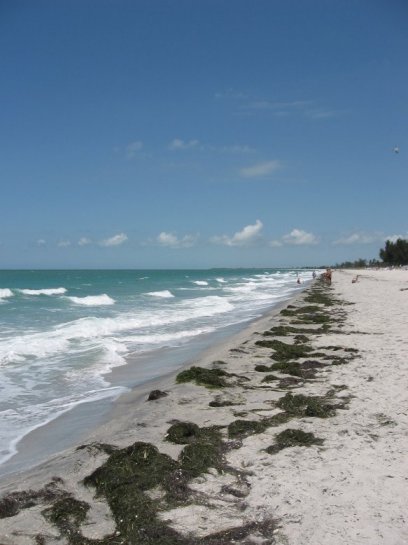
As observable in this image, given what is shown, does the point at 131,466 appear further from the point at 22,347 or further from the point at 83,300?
the point at 83,300

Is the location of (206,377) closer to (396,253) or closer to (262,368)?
(262,368)

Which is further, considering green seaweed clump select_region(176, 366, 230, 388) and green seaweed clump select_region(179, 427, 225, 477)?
green seaweed clump select_region(176, 366, 230, 388)

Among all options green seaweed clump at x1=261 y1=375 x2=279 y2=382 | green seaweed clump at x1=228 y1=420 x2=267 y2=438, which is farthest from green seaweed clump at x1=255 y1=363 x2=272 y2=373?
green seaweed clump at x1=228 y1=420 x2=267 y2=438

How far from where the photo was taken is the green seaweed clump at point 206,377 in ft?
32.3

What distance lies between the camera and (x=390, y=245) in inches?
4980

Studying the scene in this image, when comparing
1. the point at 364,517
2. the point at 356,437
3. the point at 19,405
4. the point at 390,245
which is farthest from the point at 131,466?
the point at 390,245

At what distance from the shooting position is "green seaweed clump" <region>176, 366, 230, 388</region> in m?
9.85

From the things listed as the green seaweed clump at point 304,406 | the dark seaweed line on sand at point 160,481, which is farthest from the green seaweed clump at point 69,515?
the green seaweed clump at point 304,406

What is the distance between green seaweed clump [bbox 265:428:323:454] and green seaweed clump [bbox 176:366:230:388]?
3.26m

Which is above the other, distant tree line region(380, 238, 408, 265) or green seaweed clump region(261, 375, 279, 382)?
distant tree line region(380, 238, 408, 265)

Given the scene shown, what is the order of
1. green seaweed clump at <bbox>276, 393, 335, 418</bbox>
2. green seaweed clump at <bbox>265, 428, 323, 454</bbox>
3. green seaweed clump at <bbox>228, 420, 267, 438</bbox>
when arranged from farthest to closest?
1. green seaweed clump at <bbox>276, 393, 335, 418</bbox>
2. green seaweed clump at <bbox>228, 420, 267, 438</bbox>
3. green seaweed clump at <bbox>265, 428, 323, 454</bbox>

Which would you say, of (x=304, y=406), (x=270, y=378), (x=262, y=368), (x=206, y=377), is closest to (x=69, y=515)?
(x=304, y=406)

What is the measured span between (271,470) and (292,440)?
3.25ft

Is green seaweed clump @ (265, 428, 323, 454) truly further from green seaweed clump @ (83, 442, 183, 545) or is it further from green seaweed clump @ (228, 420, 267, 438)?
green seaweed clump @ (83, 442, 183, 545)
